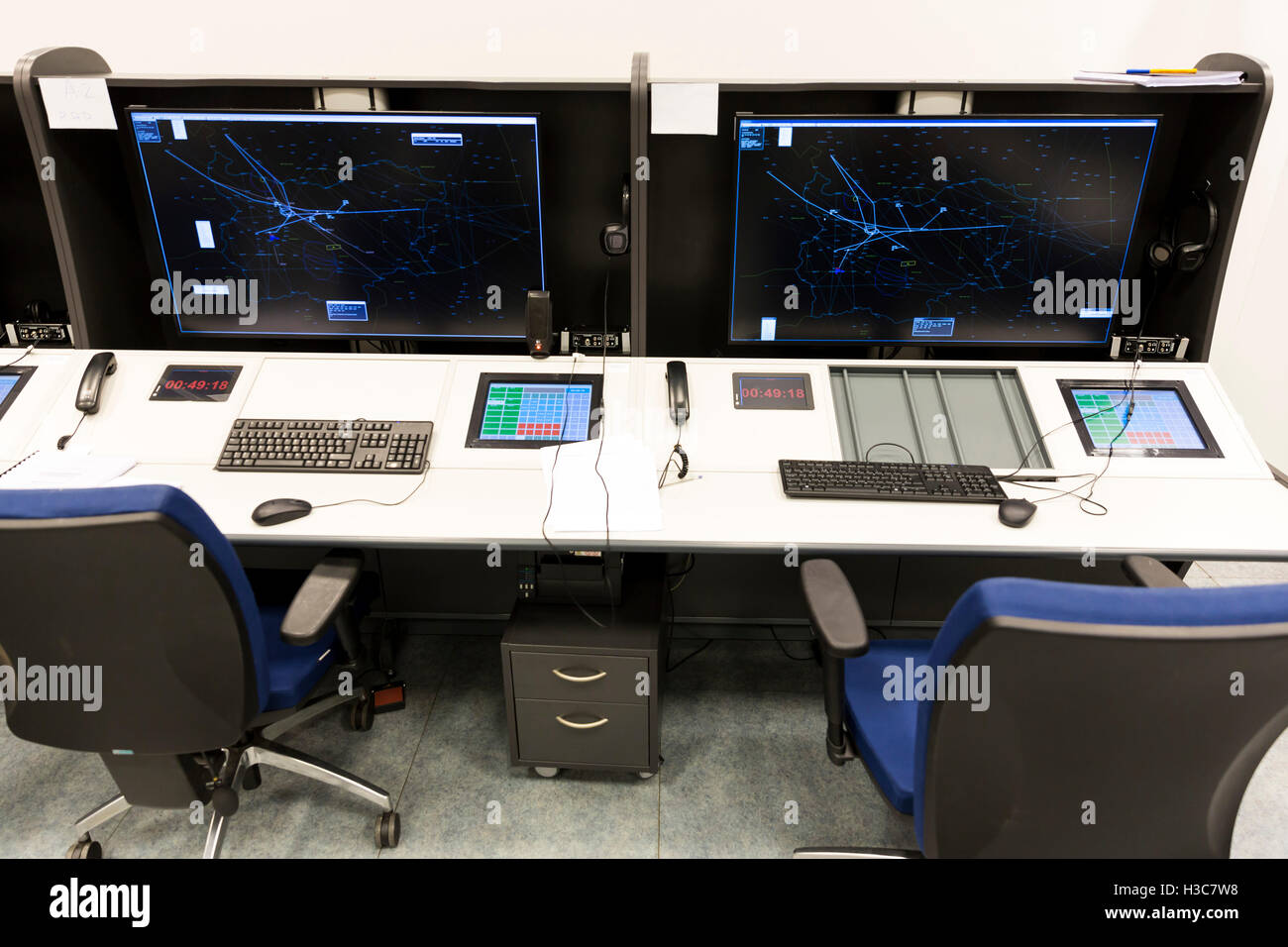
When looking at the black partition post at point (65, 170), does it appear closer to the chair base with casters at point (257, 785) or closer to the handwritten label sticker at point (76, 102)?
the handwritten label sticker at point (76, 102)

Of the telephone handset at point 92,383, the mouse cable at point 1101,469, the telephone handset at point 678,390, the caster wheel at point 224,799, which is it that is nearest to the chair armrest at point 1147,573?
the mouse cable at point 1101,469

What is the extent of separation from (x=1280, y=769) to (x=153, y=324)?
9.63 feet

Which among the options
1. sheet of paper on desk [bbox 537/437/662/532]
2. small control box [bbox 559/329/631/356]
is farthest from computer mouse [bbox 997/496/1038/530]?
small control box [bbox 559/329/631/356]

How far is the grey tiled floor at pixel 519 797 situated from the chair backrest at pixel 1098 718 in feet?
1.59

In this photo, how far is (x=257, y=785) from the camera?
171 cm

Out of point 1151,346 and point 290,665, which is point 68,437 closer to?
point 290,665

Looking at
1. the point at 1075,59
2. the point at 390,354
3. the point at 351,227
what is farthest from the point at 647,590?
the point at 1075,59

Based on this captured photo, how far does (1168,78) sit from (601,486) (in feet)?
4.75

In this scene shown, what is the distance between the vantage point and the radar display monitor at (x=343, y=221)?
169 cm

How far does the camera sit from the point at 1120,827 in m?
1.03

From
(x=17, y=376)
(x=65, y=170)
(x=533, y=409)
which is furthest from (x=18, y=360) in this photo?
(x=533, y=409)

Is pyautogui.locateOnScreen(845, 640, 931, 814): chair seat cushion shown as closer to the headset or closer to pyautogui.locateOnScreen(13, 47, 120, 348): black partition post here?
the headset

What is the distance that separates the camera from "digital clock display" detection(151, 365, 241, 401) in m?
1.79
